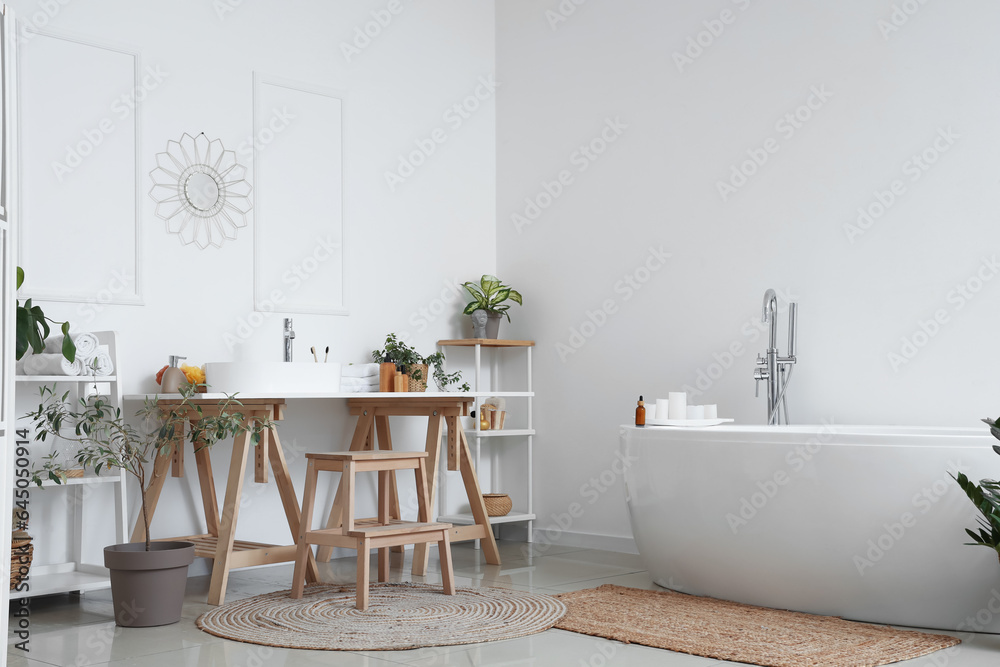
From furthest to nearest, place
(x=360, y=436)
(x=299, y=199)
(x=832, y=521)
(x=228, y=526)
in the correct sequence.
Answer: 1. (x=299, y=199)
2. (x=360, y=436)
3. (x=228, y=526)
4. (x=832, y=521)

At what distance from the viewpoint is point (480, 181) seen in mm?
5219

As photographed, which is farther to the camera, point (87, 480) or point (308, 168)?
point (308, 168)

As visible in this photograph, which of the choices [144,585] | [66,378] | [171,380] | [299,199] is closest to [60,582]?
[144,585]

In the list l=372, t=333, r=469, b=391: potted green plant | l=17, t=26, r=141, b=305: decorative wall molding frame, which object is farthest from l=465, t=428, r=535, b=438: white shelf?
l=17, t=26, r=141, b=305: decorative wall molding frame

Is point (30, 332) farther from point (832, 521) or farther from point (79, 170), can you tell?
point (832, 521)

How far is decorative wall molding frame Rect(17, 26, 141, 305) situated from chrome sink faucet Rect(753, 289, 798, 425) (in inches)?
99.4

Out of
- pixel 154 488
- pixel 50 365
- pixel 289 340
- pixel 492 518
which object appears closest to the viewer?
pixel 50 365

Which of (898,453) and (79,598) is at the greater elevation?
(898,453)

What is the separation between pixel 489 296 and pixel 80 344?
212 cm

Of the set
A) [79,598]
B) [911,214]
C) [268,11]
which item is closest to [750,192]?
[911,214]

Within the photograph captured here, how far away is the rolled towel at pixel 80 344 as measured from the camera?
134 inches

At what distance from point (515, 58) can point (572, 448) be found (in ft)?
6.95

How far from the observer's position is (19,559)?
3.26 metres

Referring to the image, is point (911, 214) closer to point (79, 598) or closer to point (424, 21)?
point (424, 21)
